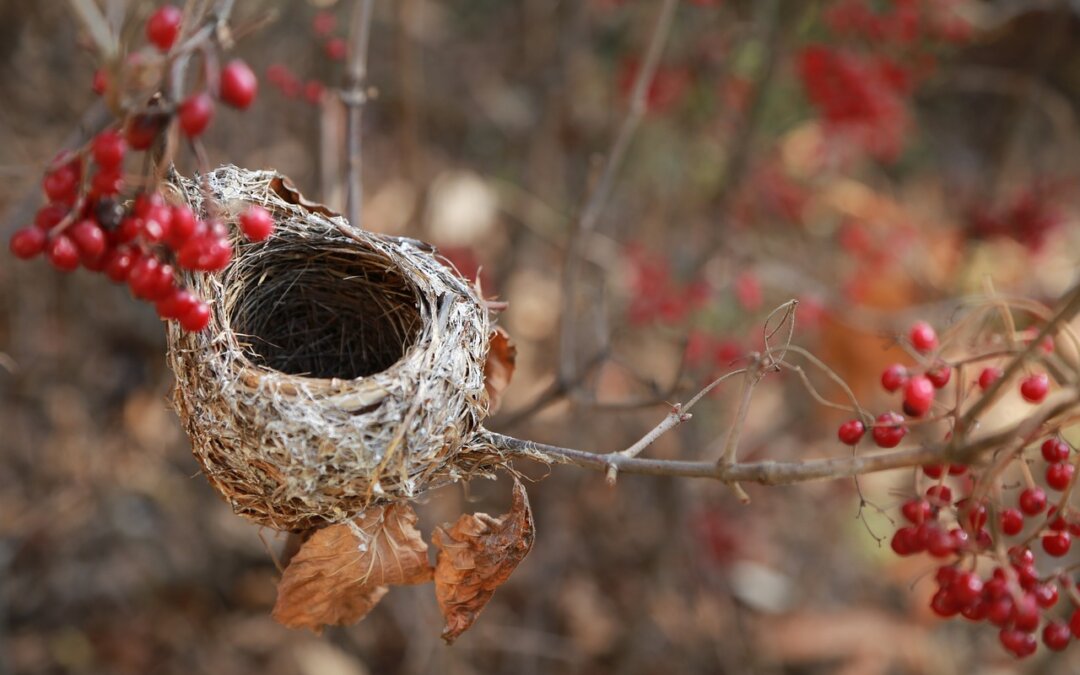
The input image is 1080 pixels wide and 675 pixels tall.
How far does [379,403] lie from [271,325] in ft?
2.61

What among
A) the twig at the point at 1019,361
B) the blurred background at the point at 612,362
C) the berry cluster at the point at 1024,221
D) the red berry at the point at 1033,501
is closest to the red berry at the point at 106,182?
the twig at the point at 1019,361

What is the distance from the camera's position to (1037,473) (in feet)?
16.3

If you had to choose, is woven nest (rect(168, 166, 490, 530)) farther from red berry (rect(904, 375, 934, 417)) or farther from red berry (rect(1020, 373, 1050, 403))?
red berry (rect(1020, 373, 1050, 403))

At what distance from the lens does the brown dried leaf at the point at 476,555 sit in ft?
5.24

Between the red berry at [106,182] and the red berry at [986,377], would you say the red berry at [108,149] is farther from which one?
the red berry at [986,377]

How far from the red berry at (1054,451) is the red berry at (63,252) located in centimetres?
153

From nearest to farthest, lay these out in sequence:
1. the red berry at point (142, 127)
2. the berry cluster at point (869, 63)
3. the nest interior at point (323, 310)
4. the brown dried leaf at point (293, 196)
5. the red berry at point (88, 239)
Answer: the red berry at point (142, 127) → the red berry at point (88, 239) → the brown dried leaf at point (293, 196) → the nest interior at point (323, 310) → the berry cluster at point (869, 63)

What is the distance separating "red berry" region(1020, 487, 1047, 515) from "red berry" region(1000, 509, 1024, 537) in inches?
0.7

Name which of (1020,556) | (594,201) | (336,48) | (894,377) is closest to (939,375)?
(894,377)

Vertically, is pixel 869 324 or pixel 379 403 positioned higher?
pixel 379 403

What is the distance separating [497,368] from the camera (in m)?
1.88

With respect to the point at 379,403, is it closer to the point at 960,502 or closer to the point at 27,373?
the point at 960,502

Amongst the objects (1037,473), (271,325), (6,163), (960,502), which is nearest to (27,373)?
(6,163)

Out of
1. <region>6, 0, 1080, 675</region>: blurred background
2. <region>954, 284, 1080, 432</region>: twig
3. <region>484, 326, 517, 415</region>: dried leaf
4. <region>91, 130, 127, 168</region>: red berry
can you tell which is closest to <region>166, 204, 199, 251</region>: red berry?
<region>91, 130, 127, 168</region>: red berry
